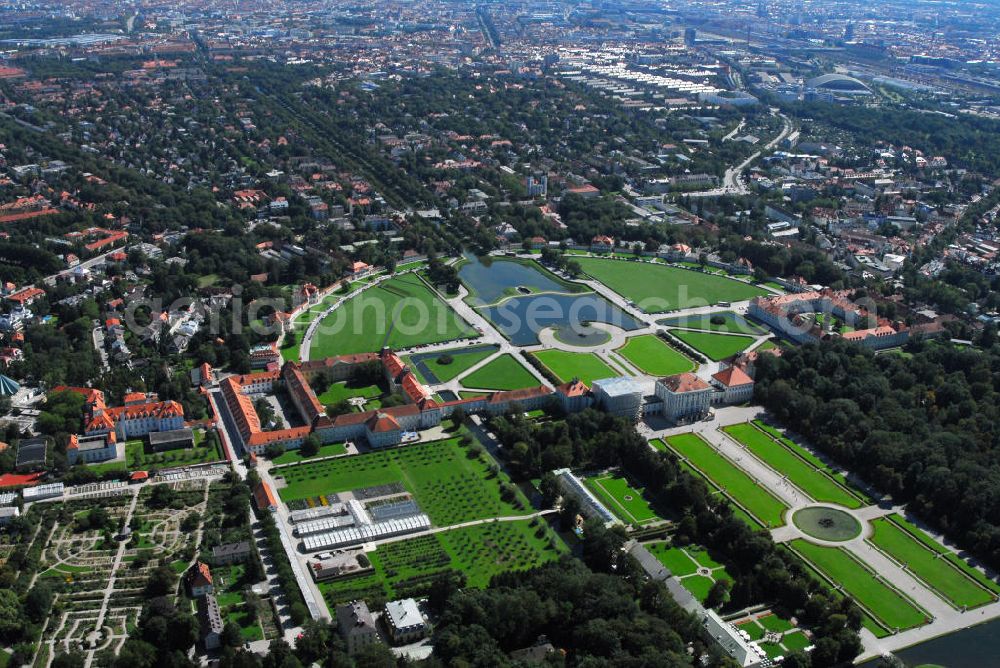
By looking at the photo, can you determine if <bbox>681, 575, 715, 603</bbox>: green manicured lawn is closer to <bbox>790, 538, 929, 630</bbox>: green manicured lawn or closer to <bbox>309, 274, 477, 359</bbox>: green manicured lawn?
<bbox>790, 538, 929, 630</bbox>: green manicured lawn

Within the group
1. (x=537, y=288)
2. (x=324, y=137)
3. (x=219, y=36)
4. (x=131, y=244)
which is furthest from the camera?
(x=219, y=36)

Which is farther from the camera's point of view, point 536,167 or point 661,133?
point 661,133

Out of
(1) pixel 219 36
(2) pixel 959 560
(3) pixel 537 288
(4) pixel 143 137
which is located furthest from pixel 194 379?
(1) pixel 219 36

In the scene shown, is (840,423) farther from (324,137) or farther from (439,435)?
(324,137)

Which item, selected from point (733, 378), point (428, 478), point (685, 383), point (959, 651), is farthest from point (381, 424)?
point (959, 651)

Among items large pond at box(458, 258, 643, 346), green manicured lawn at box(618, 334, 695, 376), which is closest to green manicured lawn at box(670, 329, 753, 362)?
green manicured lawn at box(618, 334, 695, 376)

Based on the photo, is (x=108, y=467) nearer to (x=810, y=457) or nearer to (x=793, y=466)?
(x=793, y=466)
